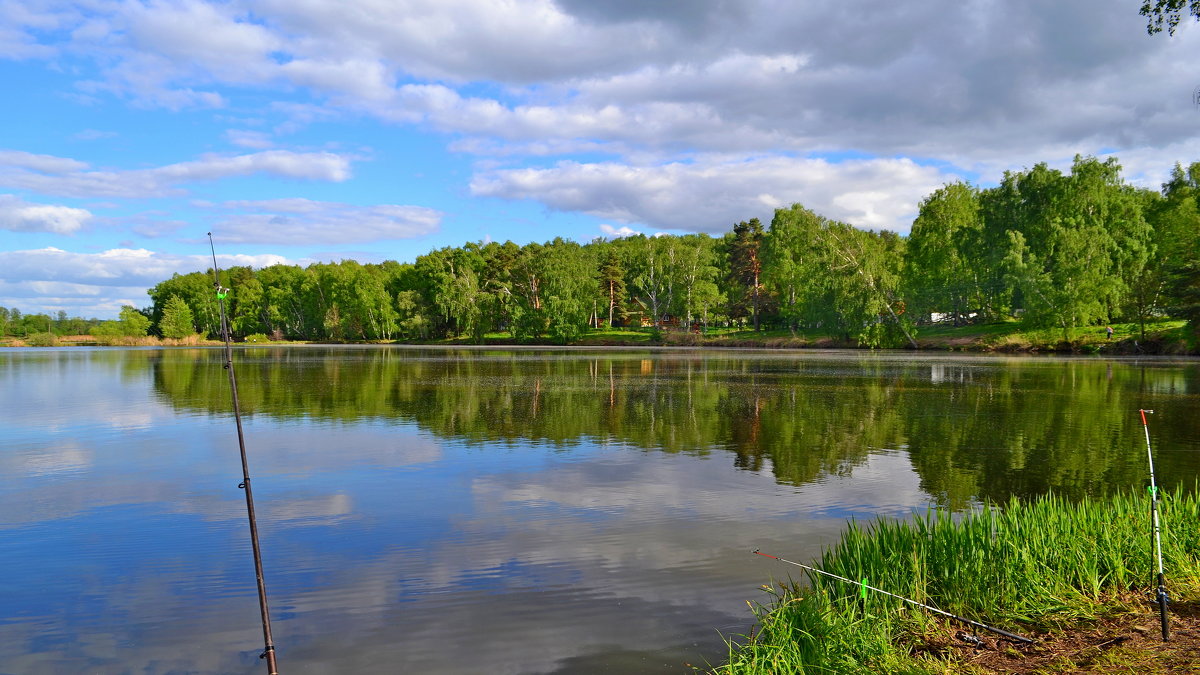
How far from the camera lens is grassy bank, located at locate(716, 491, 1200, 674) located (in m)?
6.70

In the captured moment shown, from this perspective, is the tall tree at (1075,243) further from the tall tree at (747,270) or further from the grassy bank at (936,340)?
the tall tree at (747,270)

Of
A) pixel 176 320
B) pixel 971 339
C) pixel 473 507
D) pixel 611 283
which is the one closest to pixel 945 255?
pixel 971 339

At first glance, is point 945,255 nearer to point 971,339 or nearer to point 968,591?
point 971,339

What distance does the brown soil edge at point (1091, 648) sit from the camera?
247 inches

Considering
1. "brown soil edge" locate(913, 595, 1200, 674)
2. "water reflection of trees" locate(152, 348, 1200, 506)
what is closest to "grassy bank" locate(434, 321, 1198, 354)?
"water reflection of trees" locate(152, 348, 1200, 506)

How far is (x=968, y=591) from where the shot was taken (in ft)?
25.5

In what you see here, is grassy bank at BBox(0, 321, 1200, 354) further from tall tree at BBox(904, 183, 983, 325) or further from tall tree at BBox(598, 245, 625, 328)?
tall tree at BBox(598, 245, 625, 328)

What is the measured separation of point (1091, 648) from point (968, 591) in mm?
1234

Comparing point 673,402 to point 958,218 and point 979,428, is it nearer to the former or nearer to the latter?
point 979,428

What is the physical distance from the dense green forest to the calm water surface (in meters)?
47.1

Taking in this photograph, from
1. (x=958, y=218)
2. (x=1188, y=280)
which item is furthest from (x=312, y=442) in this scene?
(x=958, y=218)

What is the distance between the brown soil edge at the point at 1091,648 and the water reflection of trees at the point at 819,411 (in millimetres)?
6887

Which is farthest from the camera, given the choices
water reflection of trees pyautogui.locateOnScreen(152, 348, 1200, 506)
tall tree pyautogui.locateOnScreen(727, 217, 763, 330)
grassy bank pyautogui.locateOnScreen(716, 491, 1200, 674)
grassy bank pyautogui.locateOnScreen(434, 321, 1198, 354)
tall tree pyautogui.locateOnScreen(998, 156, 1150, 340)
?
tall tree pyautogui.locateOnScreen(727, 217, 763, 330)

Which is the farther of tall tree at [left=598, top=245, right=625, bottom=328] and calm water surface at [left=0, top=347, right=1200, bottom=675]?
tall tree at [left=598, top=245, right=625, bottom=328]
